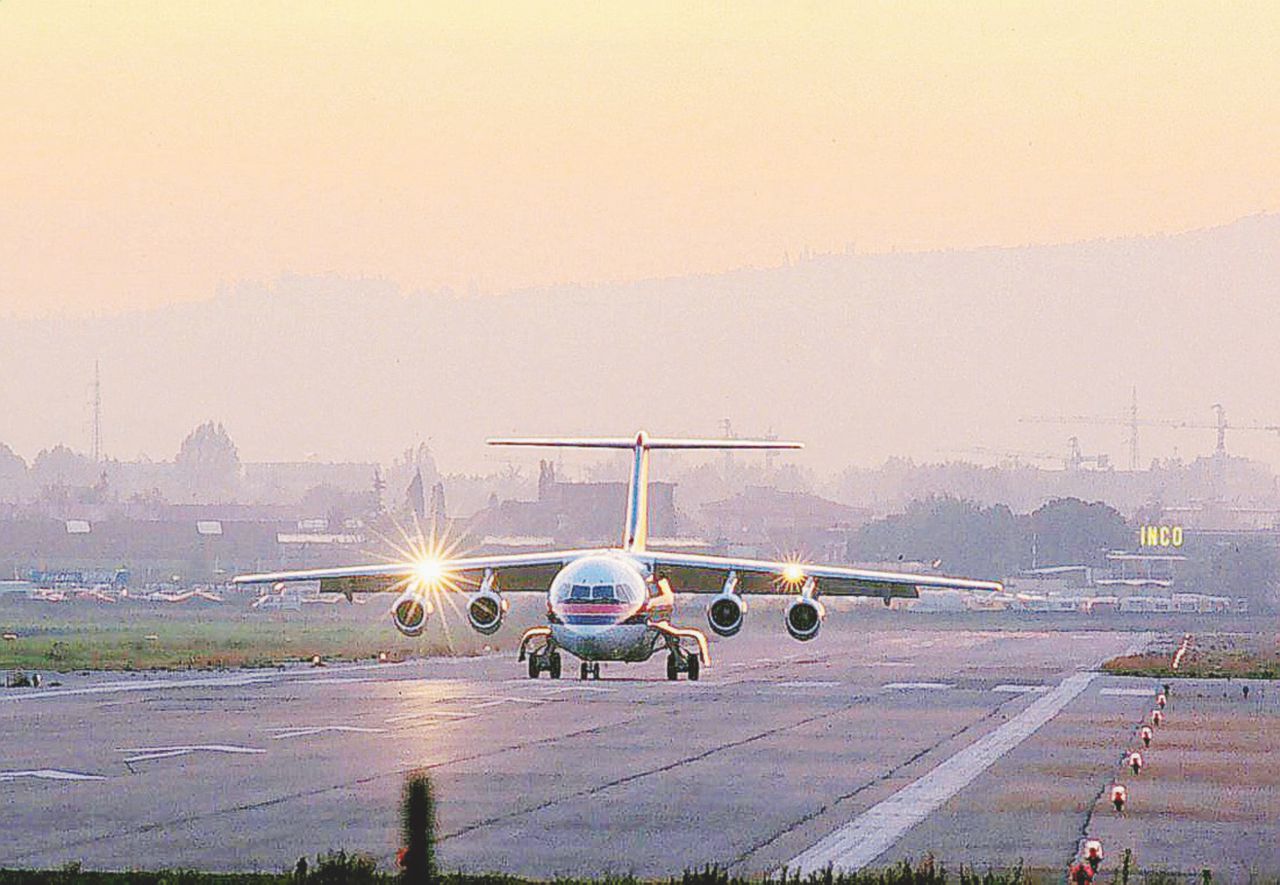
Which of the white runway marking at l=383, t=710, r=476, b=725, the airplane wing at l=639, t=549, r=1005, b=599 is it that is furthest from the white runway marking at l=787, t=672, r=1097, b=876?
the airplane wing at l=639, t=549, r=1005, b=599

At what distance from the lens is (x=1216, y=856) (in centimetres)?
2181

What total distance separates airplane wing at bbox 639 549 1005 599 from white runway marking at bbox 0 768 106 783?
28.3m

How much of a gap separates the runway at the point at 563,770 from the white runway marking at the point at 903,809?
64 millimetres

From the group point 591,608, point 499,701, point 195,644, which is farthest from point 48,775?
point 195,644

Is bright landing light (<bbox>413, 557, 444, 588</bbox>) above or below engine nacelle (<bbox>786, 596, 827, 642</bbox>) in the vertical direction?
above

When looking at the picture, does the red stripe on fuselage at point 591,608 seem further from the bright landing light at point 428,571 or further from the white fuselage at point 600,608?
the bright landing light at point 428,571

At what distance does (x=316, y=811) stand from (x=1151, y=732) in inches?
722

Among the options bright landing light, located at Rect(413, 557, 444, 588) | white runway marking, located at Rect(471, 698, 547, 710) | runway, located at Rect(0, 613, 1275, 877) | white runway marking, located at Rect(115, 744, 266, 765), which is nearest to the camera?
runway, located at Rect(0, 613, 1275, 877)

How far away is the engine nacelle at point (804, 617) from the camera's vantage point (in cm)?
5531

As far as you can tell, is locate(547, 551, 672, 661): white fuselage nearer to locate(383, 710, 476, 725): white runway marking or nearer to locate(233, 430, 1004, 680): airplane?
locate(233, 430, 1004, 680): airplane

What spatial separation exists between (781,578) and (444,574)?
28.8 ft

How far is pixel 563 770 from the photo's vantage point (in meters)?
29.8

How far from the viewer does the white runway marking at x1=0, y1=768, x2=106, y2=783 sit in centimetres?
2816

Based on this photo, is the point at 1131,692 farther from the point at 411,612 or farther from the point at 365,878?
the point at 365,878
